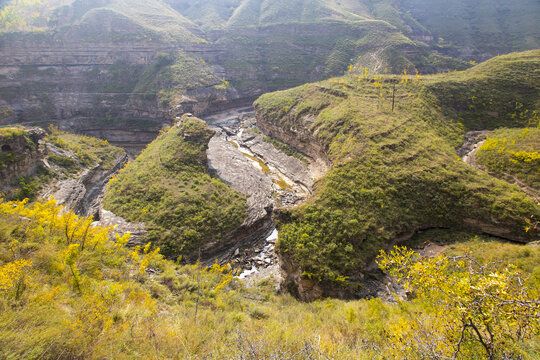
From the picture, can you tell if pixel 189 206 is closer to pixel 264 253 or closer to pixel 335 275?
pixel 264 253

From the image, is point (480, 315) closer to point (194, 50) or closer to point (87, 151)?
point (87, 151)

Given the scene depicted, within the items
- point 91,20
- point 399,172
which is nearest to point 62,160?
point 399,172

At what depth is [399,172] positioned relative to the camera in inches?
989

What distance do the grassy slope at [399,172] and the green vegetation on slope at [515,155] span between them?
3.10m

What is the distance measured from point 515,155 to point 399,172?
12380mm

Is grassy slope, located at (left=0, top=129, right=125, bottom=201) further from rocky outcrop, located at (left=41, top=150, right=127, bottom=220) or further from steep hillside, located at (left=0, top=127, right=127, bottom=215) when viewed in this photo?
rocky outcrop, located at (left=41, top=150, right=127, bottom=220)

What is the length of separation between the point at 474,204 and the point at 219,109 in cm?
6180

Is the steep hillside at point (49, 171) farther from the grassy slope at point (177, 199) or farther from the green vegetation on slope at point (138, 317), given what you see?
the green vegetation on slope at point (138, 317)

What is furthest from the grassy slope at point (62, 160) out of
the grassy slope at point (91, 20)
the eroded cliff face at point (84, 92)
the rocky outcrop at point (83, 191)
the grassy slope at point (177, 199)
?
the grassy slope at point (91, 20)

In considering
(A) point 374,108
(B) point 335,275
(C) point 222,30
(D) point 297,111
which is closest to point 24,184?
(B) point 335,275

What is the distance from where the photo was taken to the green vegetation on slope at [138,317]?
6.70m

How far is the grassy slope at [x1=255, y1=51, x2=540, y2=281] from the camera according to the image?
67.3 ft

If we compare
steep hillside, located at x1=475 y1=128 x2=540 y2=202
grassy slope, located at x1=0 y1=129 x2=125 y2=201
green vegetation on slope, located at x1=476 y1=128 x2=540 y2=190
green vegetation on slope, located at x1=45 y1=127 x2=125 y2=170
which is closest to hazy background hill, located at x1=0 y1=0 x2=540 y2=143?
green vegetation on slope, located at x1=45 y1=127 x2=125 y2=170

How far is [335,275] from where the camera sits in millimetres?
18734
